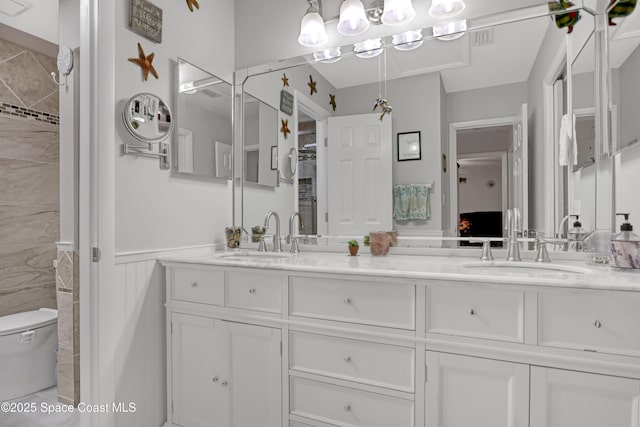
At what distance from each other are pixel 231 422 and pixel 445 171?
1487 millimetres

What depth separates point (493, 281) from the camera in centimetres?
114

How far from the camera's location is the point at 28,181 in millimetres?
2822

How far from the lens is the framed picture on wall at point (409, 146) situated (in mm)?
1869

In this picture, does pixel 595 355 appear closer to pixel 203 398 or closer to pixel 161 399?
pixel 203 398

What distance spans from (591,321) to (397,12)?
1.58 metres

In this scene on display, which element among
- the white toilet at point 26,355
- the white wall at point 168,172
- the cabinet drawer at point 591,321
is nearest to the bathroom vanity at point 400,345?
the cabinet drawer at point 591,321

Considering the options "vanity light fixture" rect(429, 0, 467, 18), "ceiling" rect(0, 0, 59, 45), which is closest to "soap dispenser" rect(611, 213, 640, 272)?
"vanity light fixture" rect(429, 0, 467, 18)

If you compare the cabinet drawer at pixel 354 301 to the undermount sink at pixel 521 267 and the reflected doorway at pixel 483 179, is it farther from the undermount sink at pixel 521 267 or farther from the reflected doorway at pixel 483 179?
the reflected doorway at pixel 483 179

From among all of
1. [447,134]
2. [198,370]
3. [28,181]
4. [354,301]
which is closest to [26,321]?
[28,181]

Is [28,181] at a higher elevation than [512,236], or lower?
higher

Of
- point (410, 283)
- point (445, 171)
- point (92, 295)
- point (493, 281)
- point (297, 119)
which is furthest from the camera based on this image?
point (297, 119)

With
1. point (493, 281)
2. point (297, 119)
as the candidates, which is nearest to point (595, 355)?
point (493, 281)

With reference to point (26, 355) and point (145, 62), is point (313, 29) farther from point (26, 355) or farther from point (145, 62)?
point (26, 355)

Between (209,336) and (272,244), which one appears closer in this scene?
(209,336)
